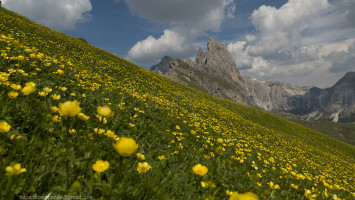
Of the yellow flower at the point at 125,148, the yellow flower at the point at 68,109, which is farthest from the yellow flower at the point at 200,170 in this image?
the yellow flower at the point at 68,109

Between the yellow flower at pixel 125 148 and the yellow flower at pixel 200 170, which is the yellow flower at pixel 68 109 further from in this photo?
the yellow flower at pixel 200 170

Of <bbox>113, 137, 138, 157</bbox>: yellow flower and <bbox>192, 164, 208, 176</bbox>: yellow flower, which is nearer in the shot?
<bbox>113, 137, 138, 157</bbox>: yellow flower

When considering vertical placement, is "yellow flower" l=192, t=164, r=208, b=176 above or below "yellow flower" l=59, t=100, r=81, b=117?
below

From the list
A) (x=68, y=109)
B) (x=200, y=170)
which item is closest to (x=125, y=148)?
(x=68, y=109)

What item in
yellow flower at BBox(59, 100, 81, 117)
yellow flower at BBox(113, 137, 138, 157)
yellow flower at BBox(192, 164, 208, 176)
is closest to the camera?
yellow flower at BBox(113, 137, 138, 157)

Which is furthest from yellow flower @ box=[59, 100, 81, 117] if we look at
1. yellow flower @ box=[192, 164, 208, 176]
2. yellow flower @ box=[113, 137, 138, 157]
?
yellow flower @ box=[192, 164, 208, 176]

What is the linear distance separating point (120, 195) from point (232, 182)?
222 centimetres

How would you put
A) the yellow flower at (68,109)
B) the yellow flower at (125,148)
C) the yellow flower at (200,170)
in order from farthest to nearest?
the yellow flower at (200,170) → the yellow flower at (68,109) → the yellow flower at (125,148)

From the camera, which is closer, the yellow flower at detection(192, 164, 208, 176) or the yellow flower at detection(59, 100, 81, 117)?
the yellow flower at detection(59, 100, 81, 117)

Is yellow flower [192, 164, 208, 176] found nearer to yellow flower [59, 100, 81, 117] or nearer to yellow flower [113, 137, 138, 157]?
yellow flower [113, 137, 138, 157]

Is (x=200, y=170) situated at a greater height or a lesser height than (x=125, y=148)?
lesser

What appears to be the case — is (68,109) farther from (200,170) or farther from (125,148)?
(200,170)

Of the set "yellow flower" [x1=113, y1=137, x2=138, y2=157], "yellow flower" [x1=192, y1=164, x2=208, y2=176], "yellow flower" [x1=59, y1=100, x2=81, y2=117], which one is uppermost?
"yellow flower" [x1=59, y1=100, x2=81, y2=117]

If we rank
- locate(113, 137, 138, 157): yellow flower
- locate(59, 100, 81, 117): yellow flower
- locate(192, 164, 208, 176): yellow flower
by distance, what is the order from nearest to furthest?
locate(113, 137, 138, 157): yellow flower
locate(59, 100, 81, 117): yellow flower
locate(192, 164, 208, 176): yellow flower
